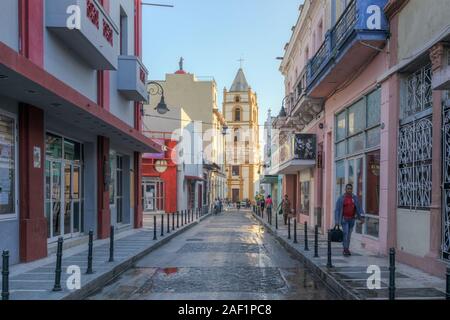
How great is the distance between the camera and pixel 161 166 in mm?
33281

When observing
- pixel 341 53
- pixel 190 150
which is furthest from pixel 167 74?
pixel 341 53

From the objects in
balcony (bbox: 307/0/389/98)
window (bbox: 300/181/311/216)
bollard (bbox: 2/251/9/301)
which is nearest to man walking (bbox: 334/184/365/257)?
balcony (bbox: 307/0/389/98)

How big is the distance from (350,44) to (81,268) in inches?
330

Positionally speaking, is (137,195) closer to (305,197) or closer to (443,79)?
(305,197)

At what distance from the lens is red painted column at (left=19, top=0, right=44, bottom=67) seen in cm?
1041

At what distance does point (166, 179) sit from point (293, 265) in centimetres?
2585

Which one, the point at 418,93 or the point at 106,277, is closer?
the point at 106,277

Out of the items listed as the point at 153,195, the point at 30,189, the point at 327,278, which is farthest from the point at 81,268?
the point at 153,195

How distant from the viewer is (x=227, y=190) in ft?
299

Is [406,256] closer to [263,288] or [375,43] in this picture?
[263,288]

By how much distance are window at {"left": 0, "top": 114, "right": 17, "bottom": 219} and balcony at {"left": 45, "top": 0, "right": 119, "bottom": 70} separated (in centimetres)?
265

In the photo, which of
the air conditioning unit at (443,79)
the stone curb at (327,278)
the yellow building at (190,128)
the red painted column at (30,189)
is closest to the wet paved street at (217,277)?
the stone curb at (327,278)

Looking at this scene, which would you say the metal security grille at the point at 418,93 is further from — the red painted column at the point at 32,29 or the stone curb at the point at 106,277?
the red painted column at the point at 32,29

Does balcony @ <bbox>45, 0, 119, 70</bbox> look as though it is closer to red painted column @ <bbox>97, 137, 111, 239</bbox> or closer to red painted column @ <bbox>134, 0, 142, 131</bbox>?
red painted column @ <bbox>97, 137, 111, 239</bbox>
